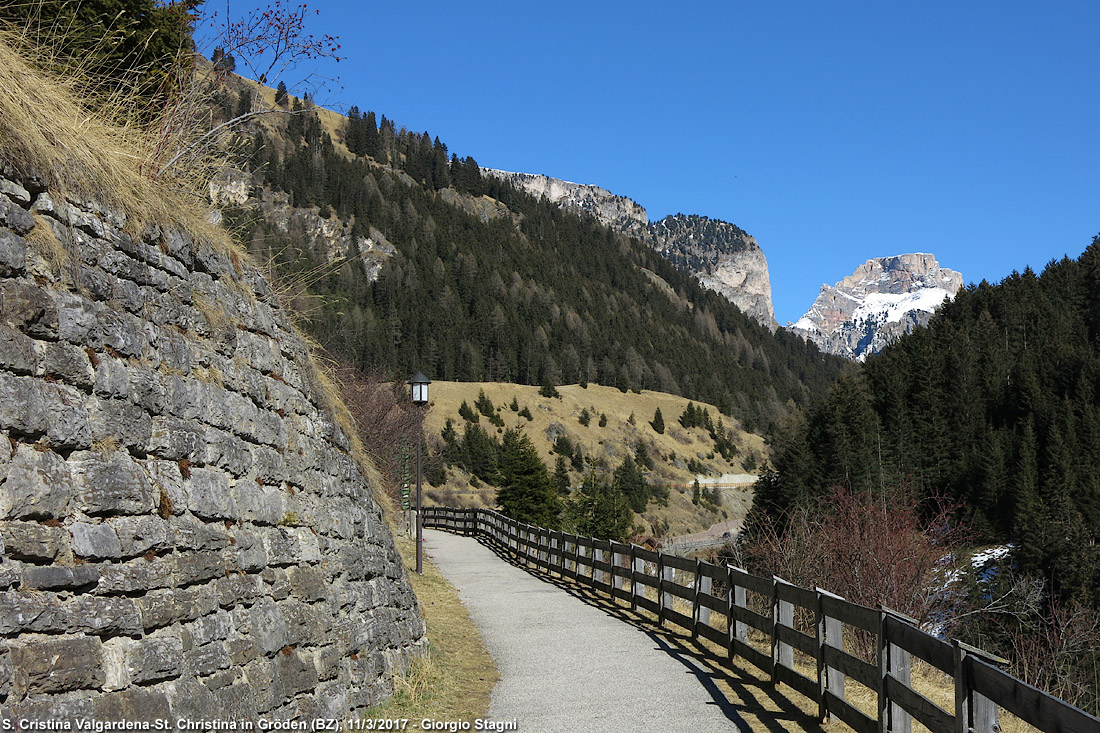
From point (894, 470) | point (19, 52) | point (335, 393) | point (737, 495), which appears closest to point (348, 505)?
point (335, 393)

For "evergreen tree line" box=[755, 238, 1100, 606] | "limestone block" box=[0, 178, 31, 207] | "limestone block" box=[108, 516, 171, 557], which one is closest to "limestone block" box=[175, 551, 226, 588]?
"limestone block" box=[108, 516, 171, 557]

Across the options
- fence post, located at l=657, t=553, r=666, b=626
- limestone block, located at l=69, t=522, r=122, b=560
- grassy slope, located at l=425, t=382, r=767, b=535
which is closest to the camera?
limestone block, located at l=69, t=522, r=122, b=560

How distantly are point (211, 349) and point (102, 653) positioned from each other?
2372 millimetres

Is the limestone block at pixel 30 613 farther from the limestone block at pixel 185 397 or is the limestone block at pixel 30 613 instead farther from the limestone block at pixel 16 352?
the limestone block at pixel 185 397

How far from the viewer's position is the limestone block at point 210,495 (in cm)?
560

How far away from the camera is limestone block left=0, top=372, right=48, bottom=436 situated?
171 inches

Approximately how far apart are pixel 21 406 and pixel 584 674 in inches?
281

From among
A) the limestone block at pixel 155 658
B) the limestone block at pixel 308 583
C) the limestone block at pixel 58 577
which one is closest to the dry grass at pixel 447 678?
the limestone block at pixel 308 583

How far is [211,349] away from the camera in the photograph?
631cm

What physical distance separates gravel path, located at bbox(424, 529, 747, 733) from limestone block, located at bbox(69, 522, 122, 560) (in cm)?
420

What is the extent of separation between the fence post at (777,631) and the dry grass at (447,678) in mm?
2923

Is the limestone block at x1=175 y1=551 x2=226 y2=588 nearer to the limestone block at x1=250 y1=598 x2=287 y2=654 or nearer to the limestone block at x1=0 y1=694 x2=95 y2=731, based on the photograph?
the limestone block at x1=250 y1=598 x2=287 y2=654

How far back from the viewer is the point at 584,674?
10023 mm

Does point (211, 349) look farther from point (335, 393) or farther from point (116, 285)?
point (335, 393)
